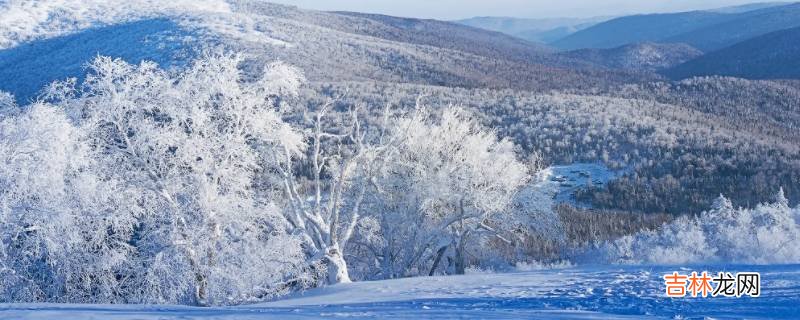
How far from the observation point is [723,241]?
16469 millimetres

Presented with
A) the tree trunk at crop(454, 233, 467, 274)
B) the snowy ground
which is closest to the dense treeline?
the tree trunk at crop(454, 233, 467, 274)

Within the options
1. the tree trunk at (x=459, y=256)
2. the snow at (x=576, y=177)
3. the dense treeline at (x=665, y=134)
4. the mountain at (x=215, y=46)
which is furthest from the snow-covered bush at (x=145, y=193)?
the mountain at (x=215, y=46)

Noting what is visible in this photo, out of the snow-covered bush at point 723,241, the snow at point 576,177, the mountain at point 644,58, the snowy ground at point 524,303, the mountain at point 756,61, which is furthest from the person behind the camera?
the mountain at point 644,58

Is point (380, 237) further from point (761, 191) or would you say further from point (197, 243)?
point (761, 191)

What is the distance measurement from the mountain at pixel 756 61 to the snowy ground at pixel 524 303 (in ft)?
386

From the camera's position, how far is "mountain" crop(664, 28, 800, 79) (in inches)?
4815

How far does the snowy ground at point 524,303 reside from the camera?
825 centimetres

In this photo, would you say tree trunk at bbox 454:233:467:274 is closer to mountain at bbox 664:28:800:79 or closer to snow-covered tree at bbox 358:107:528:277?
snow-covered tree at bbox 358:107:528:277

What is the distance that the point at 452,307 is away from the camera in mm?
9000

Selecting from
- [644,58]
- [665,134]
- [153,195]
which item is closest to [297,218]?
[153,195]

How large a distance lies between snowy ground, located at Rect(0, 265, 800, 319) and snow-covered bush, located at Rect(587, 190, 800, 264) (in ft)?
13.5

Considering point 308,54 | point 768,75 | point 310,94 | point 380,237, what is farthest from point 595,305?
point 768,75

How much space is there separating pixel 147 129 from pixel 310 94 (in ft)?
162

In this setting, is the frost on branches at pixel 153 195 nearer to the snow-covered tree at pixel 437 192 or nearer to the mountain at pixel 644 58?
the snow-covered tree at pixel 437 192
